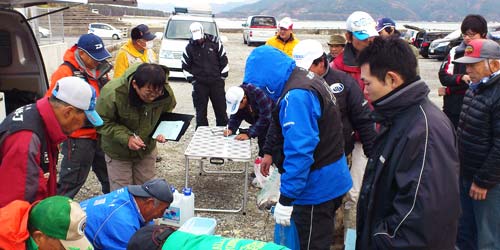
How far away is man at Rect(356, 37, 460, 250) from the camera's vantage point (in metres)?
1.78

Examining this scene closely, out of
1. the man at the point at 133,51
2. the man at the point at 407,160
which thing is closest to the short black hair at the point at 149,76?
the man at the point at 407,160

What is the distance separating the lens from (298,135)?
2451 millimetres

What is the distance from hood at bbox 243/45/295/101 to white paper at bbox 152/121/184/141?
120 cm

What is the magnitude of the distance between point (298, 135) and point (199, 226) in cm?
151

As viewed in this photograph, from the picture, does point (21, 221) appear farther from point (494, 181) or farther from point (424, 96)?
point (494, 181)

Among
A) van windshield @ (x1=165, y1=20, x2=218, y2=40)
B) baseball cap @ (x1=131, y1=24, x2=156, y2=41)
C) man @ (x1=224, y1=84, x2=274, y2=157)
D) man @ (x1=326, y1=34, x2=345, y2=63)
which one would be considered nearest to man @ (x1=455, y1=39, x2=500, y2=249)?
man @ (x1=224, y1=84, x2=274, y2=157)

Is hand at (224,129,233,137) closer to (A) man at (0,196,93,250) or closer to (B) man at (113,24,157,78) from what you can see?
(B) man at (113,24,157,78)

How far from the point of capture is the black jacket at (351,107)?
3463 millimetres

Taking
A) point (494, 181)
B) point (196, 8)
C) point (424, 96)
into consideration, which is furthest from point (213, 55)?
point (196, 8)

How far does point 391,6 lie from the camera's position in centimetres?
19338

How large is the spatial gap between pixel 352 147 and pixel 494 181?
1.12 meters

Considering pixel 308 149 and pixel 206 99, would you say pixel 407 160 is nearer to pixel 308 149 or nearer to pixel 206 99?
pixel 308 149

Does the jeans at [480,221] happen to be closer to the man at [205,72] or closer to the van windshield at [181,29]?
the man at [205,72]

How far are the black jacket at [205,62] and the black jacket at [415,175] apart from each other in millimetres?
4781
